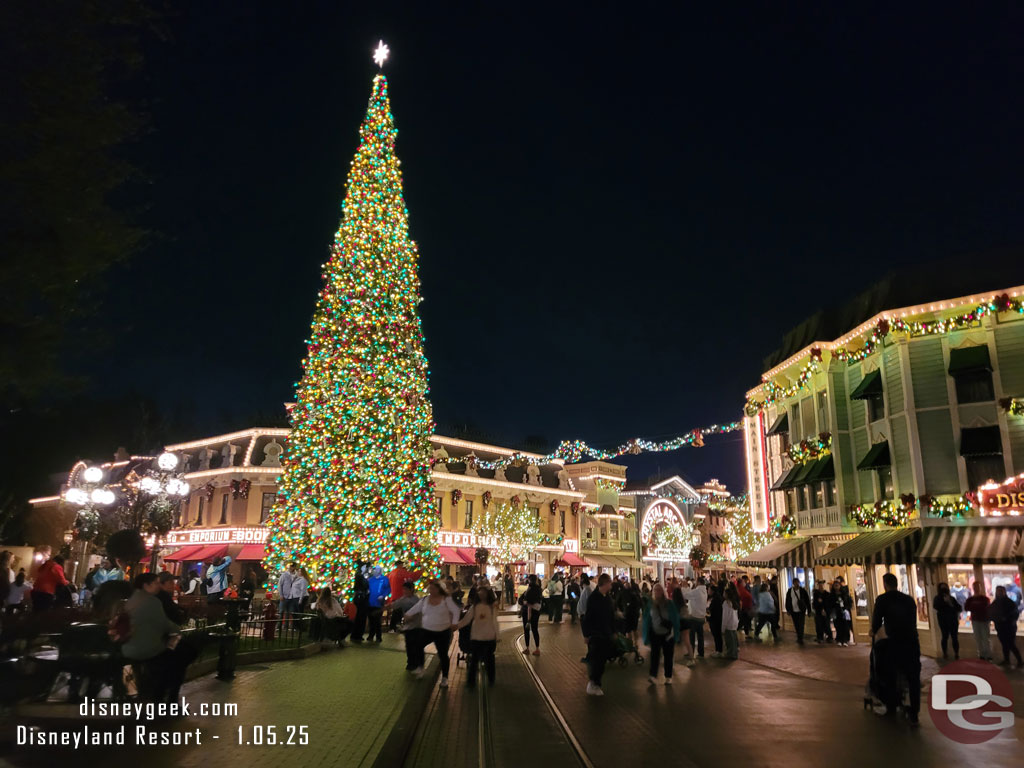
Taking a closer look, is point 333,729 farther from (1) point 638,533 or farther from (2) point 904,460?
(1) point 638,533

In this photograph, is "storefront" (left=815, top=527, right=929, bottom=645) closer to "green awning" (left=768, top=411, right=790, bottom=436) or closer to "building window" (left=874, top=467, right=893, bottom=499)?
"building window" (left=874, top=467, right=893, bottom=499)

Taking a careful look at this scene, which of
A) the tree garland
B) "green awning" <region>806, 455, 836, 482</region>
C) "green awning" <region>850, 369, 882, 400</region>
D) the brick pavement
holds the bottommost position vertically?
the brick pavement

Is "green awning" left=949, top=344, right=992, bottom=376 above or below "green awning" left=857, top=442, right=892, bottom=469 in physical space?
above

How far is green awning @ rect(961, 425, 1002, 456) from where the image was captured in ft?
69.8

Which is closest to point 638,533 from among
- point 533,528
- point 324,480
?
point 533,528

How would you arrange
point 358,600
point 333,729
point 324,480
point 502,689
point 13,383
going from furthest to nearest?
point 324,480 < point 358,600 < point 502,689 < point 13,383 < point 333,729

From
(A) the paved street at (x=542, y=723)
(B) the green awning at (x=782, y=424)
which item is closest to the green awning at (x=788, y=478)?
(B) the green awning at (x=782, y=424)

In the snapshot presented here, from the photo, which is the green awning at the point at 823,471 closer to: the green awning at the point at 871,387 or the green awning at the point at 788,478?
the green awning at the point at 788,478

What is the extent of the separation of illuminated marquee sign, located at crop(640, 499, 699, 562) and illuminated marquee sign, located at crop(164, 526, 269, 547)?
3669cm

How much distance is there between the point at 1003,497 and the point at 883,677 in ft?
42.9

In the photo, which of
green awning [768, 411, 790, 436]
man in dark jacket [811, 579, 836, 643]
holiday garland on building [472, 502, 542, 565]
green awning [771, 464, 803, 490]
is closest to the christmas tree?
man in dark jacket [811, 579, 836, 643]

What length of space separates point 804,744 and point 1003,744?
219 centimetres

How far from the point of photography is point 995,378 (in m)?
21.7

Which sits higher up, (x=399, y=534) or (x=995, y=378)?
(x=995, y=378)
